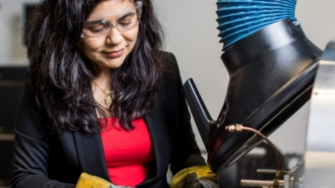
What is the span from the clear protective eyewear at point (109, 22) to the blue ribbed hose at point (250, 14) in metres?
0.40

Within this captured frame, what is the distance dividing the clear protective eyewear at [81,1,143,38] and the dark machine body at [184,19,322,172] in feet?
1.33

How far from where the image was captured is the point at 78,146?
1.13 m

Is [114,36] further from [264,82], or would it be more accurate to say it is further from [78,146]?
[264,82]

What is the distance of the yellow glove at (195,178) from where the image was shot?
985mm

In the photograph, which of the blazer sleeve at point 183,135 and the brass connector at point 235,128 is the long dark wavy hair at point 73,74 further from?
the brass connector at point 235,128

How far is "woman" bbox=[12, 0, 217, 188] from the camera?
1.10 metres

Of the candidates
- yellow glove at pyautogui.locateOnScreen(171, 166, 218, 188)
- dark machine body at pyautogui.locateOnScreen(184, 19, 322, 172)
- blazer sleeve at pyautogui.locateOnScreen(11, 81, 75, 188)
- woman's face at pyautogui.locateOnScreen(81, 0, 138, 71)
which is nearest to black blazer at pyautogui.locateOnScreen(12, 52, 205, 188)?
blazer sleeve at pyautogui.locateOnScreen(11, 81, 75, 188)

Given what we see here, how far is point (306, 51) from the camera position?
610 mm

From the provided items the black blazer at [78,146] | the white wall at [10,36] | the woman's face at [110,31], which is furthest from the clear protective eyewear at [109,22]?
the white wall at [10,36]

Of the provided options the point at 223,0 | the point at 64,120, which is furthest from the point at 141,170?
the point at 223,0

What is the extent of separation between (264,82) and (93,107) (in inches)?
25.9

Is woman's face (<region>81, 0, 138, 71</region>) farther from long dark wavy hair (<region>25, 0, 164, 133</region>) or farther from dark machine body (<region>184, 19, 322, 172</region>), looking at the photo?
dark machine body (<region>184, 19, 322, 172</region>)

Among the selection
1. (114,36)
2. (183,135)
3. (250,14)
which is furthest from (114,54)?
(250,14)

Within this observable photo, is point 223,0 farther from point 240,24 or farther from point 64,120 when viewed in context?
point 64,120
